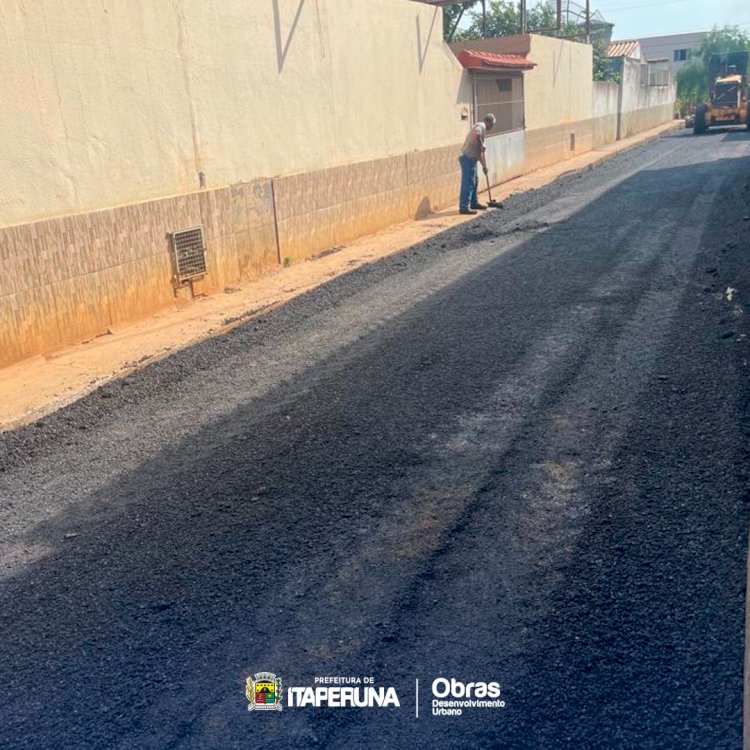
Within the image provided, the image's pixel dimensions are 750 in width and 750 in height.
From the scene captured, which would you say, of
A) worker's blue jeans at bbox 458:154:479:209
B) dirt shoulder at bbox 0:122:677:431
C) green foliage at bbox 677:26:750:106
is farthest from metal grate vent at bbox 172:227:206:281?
green foliage at bbox 677:26:750:106

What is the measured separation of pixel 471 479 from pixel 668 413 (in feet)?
5.22

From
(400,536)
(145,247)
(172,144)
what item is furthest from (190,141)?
(400,536)

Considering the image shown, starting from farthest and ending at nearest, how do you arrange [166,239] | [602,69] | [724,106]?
[602,69], [724,106], [166,239]

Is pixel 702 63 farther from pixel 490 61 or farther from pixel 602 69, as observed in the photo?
pixel 490 61

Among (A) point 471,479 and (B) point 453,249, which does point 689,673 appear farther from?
(B) point 453,249

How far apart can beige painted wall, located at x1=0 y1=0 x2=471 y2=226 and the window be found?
17.4 ft

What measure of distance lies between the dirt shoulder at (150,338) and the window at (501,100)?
8.56m

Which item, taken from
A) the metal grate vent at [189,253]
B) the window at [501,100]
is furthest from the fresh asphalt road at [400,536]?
the window at [501,100]

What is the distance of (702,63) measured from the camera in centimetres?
6081

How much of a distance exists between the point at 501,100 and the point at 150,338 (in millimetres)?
16853

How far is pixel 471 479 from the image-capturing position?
15.4 ft

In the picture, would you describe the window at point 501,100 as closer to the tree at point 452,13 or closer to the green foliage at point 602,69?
the tree at point 452,13

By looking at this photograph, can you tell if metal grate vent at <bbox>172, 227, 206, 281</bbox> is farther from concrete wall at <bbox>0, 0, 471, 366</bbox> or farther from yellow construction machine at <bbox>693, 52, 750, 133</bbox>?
yellow construction machine at <bbox>693, 52, 750, 133</bbox>

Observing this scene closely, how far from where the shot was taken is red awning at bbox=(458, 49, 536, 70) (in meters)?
18.6
